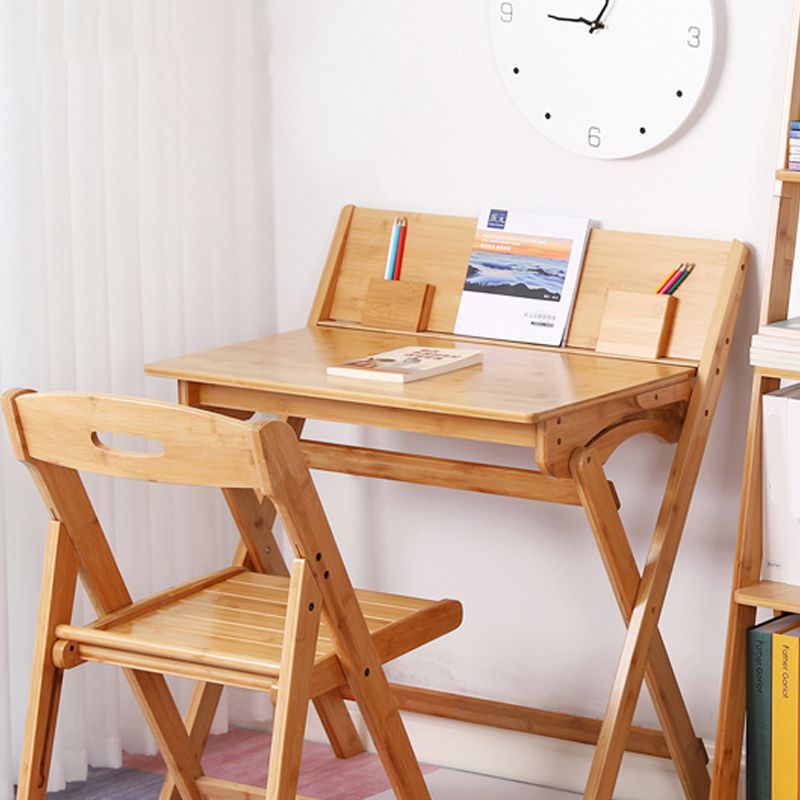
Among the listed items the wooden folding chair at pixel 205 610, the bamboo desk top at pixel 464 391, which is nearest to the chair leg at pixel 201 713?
the wooden folding chair at pixel 205 610

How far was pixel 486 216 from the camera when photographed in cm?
274

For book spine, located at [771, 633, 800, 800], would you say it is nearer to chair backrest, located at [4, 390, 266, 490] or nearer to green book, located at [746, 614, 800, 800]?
green book, located at [746, 614, 800, 800]

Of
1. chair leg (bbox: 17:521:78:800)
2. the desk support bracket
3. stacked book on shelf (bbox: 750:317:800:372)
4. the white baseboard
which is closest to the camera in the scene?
chair leg (bbox: 17:521:78:800)

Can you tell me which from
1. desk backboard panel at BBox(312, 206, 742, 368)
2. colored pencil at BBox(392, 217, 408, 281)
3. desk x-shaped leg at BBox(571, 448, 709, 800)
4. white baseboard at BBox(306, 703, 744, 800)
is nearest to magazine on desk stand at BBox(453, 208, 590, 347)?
desk backboard panel at BBox(312, 206, 742, 368)

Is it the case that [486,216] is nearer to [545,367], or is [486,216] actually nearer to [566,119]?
[566,119]

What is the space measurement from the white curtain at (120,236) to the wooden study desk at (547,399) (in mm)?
203

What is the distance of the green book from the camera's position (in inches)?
89.2

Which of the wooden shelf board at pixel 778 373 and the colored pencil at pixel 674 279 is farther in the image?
the colored pencil at pixel 674 279

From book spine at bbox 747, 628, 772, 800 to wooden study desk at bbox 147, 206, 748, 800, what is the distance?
18 centimetres

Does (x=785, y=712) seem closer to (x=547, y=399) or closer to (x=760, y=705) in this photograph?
(x=760, y=705)

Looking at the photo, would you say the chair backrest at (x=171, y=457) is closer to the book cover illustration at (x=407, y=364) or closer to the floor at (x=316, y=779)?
the book cover illustration at (x=407, y=364)

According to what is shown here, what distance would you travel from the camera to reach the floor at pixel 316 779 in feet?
8.95

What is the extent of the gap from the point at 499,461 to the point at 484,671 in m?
0.41

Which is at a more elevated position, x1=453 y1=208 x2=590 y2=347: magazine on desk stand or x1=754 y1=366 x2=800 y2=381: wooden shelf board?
x1=453 y1=208 x2=590 y2=347: magazine on desk stand
